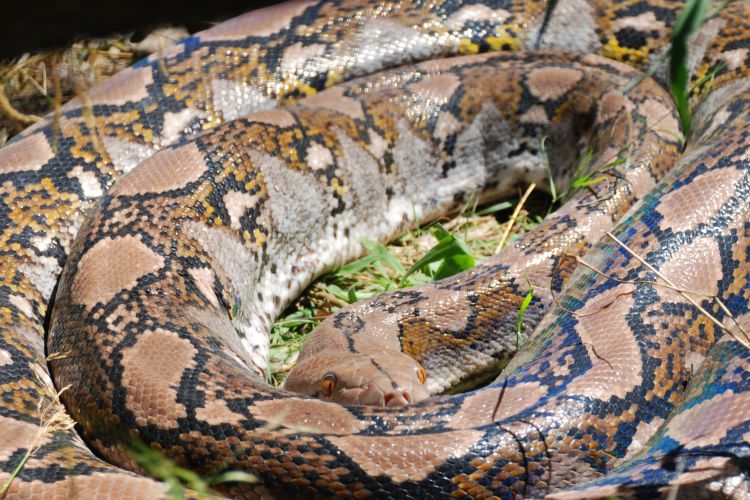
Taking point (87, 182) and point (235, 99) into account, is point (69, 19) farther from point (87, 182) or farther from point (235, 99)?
point (235, 99)

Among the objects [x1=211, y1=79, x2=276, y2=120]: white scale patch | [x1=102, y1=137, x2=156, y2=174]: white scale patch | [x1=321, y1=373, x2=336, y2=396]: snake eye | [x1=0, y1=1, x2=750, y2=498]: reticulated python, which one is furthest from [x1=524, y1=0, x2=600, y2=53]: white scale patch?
[x1=321, y1=373, x2=336, y2=396]: snake eye

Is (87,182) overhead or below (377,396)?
overhead

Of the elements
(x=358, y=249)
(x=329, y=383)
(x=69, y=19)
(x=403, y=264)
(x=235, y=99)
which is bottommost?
(x=403, y=264)

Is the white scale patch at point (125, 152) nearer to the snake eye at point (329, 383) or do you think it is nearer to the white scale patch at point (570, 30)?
the snake eye at point (329, 383)

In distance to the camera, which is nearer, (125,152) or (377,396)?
(377,396)

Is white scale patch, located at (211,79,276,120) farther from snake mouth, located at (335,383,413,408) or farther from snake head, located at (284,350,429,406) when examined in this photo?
snake mouth, located at (335,383,413,408)

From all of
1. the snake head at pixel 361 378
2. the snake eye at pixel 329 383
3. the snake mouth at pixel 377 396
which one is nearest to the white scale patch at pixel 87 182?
the snake head at pixel 361 378

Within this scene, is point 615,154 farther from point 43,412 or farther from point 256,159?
point 43,412

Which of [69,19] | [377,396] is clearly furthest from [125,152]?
[69,19]
